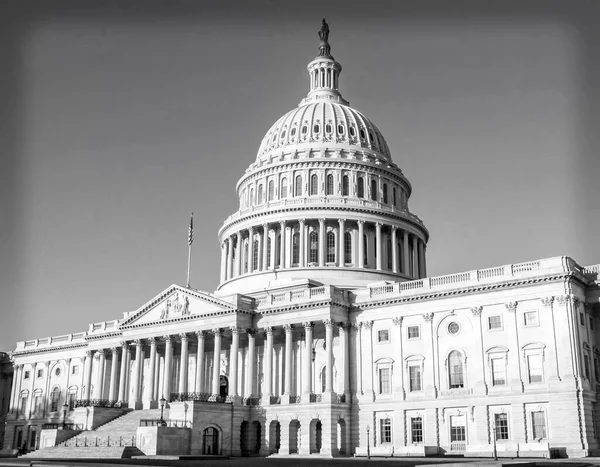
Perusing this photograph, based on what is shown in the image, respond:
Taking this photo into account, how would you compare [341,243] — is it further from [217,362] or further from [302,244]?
[217,362]

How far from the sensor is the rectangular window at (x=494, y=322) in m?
66.4

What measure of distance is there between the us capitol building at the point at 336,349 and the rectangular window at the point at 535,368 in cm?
12

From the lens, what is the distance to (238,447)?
71.4 meters

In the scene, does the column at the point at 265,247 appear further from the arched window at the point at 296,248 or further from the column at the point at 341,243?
the column at the point at 341,243

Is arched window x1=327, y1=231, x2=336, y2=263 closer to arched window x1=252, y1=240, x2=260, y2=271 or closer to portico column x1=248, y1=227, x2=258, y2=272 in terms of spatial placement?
arched window x1=252, y1=240, x2=260, y2=271

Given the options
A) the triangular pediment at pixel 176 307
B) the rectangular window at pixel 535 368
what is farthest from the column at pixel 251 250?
the rectangular window at pixel 535 368

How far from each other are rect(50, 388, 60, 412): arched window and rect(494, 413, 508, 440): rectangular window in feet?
208

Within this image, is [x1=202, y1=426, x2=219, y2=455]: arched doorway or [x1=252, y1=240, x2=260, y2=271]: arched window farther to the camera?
[x1=252, y1=240, x2=260, y2=271]: arched window

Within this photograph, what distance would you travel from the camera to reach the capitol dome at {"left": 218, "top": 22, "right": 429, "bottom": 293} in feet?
308

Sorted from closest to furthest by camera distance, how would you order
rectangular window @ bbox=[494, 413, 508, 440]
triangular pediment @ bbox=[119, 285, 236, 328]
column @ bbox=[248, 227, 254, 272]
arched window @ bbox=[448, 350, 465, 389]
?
rectangular window @ bbox=[494, 413, 508, 440], arched window @ bbox=[448, 350, 465, 389], triangular pediment @ bbox=[119, 285, 236, 328], column @ bbox=[248, 227, 254, 272]

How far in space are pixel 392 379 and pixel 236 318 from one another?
56.5 ft

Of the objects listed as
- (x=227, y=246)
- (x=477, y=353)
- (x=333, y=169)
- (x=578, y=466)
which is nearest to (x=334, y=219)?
(x=333, y=169)

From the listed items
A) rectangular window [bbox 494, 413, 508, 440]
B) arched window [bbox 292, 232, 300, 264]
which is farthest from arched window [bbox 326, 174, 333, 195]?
rectangular window [bbox 494, 413, 508, 440]

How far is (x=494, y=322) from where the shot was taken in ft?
219
